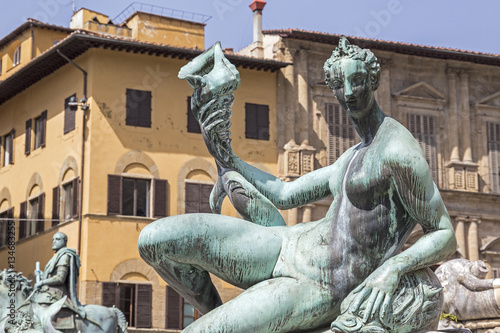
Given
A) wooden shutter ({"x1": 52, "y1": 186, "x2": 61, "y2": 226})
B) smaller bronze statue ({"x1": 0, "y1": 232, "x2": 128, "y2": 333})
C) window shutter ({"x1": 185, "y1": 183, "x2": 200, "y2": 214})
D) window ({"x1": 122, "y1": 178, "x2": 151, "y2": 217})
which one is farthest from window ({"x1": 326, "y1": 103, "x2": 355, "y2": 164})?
smaller bronze statue ({"x1": 0, "y1": 232, "x2": 128, "y2": 333})

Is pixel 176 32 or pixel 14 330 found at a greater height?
pixel 176 32

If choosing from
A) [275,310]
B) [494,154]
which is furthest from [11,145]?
[275,310]

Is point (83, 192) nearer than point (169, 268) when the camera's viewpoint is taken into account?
No

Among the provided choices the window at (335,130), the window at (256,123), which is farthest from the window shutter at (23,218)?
the window at (335,130)

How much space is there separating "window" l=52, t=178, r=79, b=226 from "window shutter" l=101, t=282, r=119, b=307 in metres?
2.54

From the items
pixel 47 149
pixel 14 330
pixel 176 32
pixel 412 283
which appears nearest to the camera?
pixel 412 283

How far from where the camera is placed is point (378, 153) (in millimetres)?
3215

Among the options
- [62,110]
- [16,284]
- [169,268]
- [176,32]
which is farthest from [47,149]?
[169,268]

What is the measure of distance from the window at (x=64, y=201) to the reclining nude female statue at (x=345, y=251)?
29518 mm

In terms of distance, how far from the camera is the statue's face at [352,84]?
3.24m

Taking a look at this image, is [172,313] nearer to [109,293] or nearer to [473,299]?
[109,293]

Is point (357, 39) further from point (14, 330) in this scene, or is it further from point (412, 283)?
point (412, 283)

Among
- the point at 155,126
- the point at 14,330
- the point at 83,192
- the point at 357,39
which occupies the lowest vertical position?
the point at 14,330

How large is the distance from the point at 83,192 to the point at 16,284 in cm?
1738
